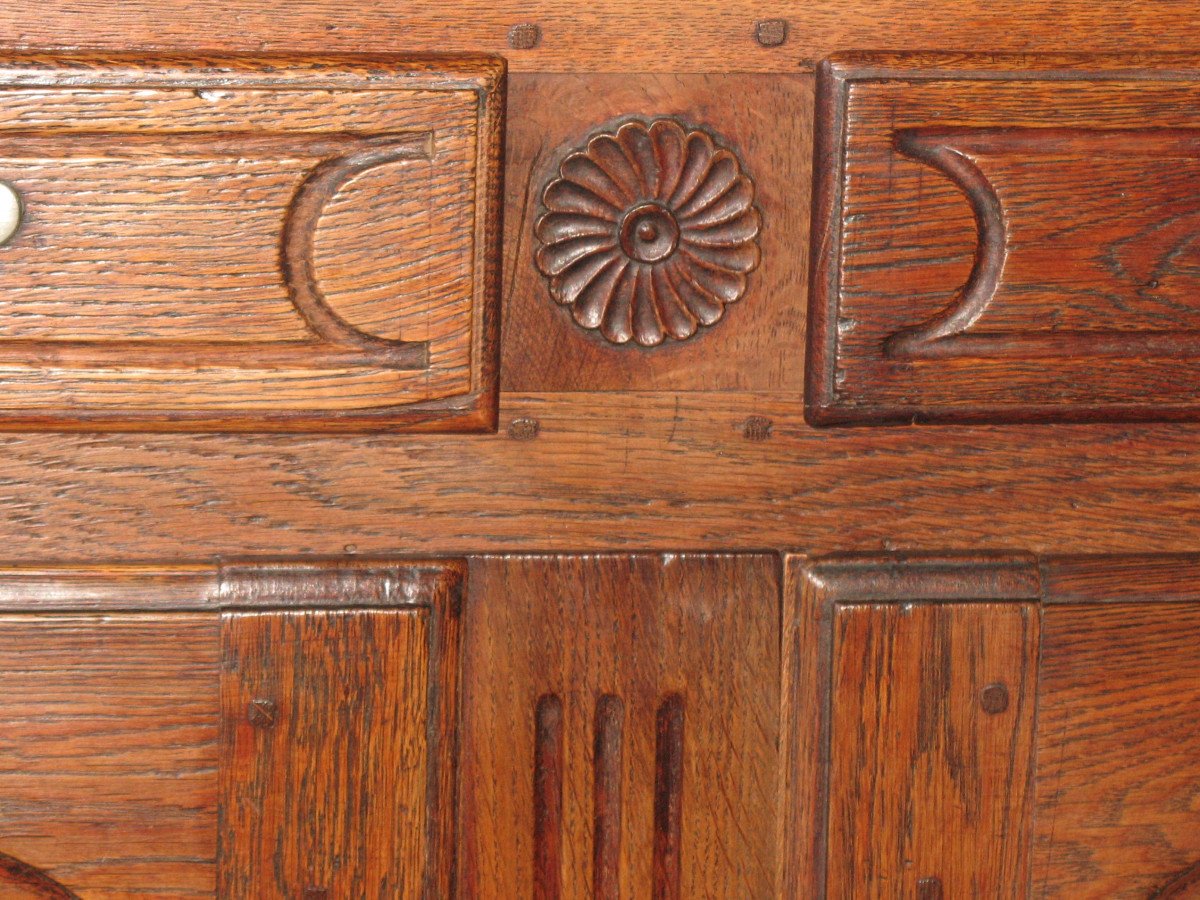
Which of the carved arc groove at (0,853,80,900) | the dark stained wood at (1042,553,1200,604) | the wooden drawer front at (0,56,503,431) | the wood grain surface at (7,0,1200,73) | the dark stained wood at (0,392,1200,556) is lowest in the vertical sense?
the carved arc groove at (0,853,80,900)

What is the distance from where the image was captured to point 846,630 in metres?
0.60

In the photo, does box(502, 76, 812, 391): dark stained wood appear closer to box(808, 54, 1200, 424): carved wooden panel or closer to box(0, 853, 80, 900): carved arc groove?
box(808, 54, 1200, 424): carved wooden panel

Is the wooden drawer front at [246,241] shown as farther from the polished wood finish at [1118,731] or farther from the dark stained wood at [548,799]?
the polished wood finish at [1118,731]

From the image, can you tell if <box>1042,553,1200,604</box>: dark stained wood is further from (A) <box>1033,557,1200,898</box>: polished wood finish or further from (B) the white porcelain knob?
(B) the white porcelain knob

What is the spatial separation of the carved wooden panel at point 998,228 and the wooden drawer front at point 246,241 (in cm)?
15

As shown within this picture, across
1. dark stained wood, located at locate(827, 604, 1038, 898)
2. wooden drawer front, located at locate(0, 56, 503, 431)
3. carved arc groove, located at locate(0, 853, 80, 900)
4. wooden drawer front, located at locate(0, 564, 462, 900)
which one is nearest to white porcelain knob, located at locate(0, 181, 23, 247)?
wooden drawer front, located at locate(0, 56, 503, 431)

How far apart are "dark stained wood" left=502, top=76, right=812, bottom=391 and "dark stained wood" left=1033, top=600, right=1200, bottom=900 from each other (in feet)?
0.59

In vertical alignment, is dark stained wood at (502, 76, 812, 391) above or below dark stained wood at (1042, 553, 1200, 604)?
above

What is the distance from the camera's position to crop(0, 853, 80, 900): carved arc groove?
59 centimetres

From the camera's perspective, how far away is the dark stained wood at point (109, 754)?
0.58m

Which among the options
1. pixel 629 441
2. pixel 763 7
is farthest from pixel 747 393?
pixel 763 7

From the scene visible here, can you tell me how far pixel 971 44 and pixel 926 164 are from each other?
0.18ft

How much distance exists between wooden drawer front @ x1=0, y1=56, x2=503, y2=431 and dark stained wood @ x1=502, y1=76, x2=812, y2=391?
1.0 inches

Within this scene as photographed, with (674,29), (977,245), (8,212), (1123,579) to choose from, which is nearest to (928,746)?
(1123,579)
